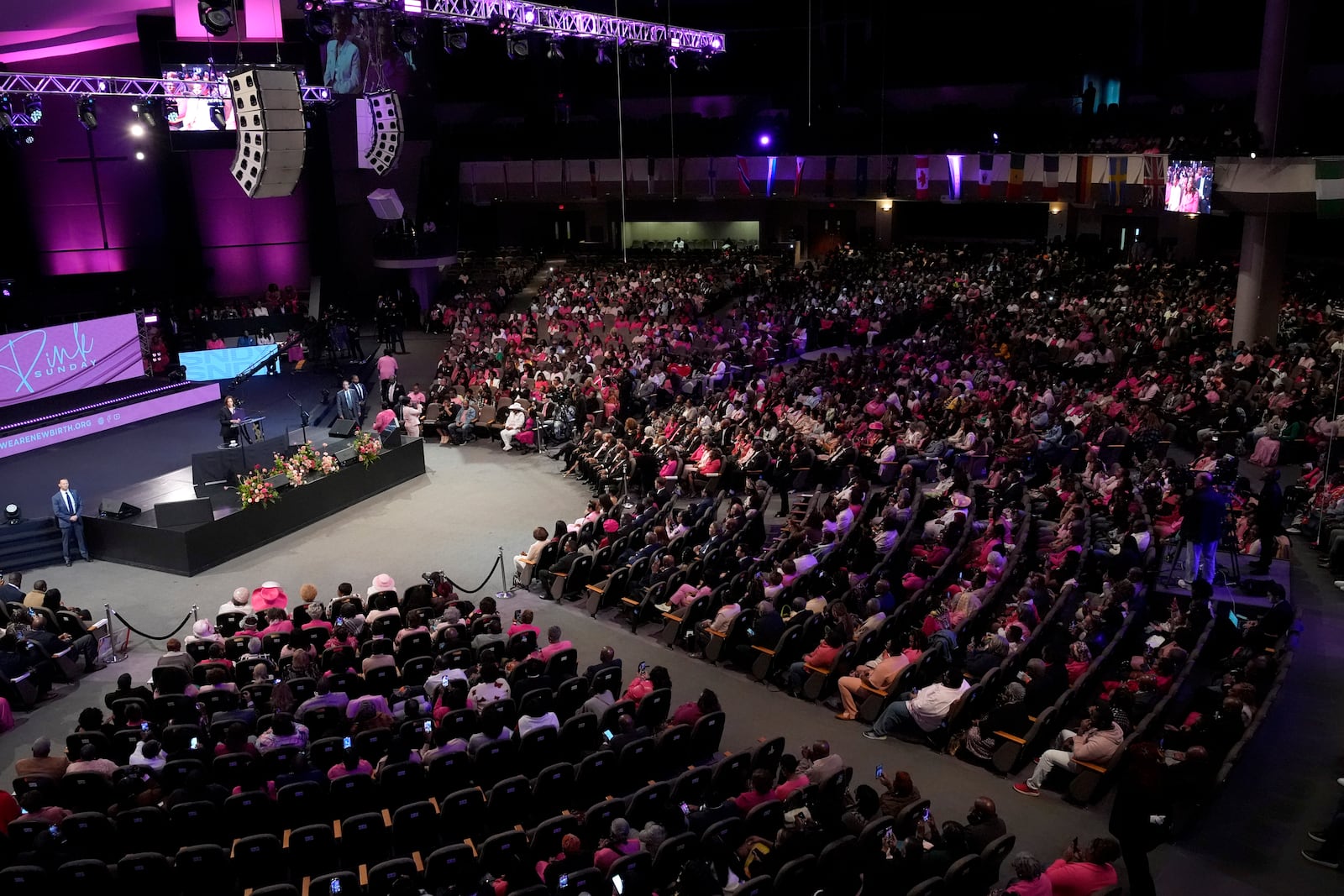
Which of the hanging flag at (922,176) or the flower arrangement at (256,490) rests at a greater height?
the hanging flag at (922,176)

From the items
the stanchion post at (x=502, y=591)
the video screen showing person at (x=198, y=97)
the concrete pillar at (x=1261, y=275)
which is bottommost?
the stanchion post at (x=502, y=591)

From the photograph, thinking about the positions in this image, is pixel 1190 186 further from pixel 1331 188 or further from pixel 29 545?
pixel 29 545

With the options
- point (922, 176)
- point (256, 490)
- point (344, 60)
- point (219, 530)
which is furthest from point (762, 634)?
point (922, 176)

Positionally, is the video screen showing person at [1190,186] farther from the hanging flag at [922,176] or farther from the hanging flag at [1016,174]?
the hanging flag at [922,176]

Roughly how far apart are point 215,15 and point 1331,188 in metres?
14.9

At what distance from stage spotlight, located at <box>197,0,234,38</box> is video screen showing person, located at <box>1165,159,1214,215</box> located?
1543cm

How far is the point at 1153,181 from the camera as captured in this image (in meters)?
21.3

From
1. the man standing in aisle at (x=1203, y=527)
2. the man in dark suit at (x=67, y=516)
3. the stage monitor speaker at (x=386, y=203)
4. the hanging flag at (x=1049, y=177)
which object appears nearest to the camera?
the man standing in aisle at (x=1203, y=527)

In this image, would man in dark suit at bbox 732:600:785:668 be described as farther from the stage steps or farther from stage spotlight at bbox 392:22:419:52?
the stage steps

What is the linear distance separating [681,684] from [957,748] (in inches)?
111

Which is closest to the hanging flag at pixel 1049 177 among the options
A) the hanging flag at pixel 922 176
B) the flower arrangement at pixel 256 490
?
the hanging flag at pixel 922 176

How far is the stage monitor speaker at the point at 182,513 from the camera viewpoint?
44.8ft

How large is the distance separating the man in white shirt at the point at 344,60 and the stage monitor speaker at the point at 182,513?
18.7 feet

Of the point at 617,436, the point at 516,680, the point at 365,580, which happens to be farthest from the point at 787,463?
the point at 516,680
